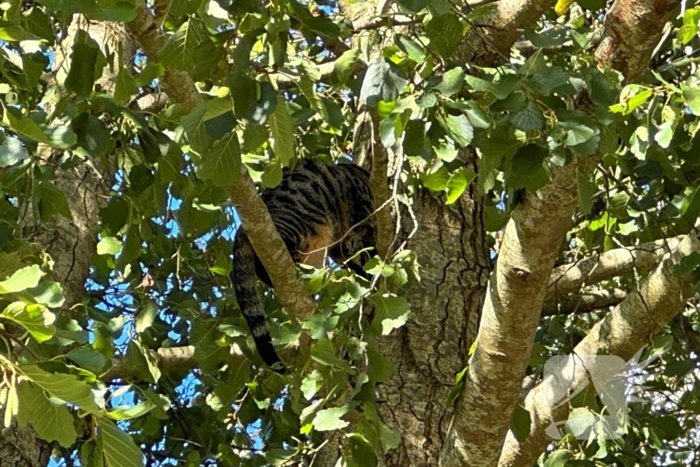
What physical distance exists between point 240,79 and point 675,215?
1695 millimetres

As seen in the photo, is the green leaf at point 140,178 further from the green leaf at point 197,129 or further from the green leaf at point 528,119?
the green leaf at point 528,119

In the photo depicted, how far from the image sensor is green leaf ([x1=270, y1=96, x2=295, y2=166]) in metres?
1.87

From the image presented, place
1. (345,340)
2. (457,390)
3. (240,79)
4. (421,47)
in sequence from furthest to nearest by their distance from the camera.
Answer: (457,390) < (345,340) < (421,47) < (240,79)

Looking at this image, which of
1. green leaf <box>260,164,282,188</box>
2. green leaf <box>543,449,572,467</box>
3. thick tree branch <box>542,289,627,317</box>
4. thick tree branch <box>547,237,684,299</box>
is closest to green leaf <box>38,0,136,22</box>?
green leaf <box>260,164,282,188</box>

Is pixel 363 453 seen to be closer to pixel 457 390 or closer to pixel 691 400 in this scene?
pixel 457 390

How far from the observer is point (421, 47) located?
75.7 inches

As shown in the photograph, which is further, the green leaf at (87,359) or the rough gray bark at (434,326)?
the rough gray bark at (434,326)

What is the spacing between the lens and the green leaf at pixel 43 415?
1.54 meters

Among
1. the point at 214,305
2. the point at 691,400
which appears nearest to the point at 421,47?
the point at 214,305

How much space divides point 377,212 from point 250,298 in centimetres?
80

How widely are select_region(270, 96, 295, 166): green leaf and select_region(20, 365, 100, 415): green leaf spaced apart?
634 millimetres

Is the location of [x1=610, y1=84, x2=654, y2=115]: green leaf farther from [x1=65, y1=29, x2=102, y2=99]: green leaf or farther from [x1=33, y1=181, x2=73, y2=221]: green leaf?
[x1=33, y1=181, x2=73, y2=221]: green leaf

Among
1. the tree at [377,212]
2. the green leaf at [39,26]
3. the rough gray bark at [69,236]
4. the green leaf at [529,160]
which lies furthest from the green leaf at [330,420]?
the rough gray bark at [69,236]

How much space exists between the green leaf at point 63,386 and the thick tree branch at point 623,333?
1505 mm
